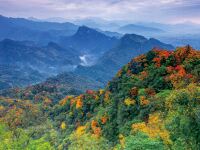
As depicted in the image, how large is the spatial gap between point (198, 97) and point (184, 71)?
3110 centimetres

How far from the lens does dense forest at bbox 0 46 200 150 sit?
3566 cm

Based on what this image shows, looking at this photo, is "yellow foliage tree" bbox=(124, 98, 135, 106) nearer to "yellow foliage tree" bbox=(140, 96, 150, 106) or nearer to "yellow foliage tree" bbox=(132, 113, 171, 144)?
"yellow foliage tree" bbox=(140, 96, 150, 106)

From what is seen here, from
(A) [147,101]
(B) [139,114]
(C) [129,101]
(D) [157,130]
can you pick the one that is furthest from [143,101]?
(D) [157,130]

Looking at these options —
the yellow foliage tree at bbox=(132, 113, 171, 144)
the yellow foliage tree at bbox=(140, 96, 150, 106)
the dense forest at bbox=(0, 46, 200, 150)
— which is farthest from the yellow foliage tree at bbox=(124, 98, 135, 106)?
the yellow foliage tree at bbox=(132, 113, 171, 144)

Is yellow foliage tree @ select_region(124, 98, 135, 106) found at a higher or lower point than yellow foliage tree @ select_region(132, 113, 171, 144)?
lower

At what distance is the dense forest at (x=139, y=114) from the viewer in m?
35.7

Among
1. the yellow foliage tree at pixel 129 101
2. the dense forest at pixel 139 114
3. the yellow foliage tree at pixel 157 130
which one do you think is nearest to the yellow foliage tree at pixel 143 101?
the dense forest at pixel 139 114

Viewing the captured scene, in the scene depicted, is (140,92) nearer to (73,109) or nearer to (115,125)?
(115,125)

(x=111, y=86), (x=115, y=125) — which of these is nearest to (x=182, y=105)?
(x=115, y=125)

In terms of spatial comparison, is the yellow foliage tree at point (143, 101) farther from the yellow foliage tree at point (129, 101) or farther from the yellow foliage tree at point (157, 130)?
the yellow foliage tree at point (157, 130)

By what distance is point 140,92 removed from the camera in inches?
2753

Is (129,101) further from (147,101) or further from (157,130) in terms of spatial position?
(157,130)

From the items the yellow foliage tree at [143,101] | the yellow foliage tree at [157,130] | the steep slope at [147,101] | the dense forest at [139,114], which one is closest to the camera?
the dense forest at [139,114]

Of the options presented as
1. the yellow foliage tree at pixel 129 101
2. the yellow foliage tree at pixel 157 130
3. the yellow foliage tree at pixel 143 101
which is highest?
the yellow foliage tree at pixel 157 130
